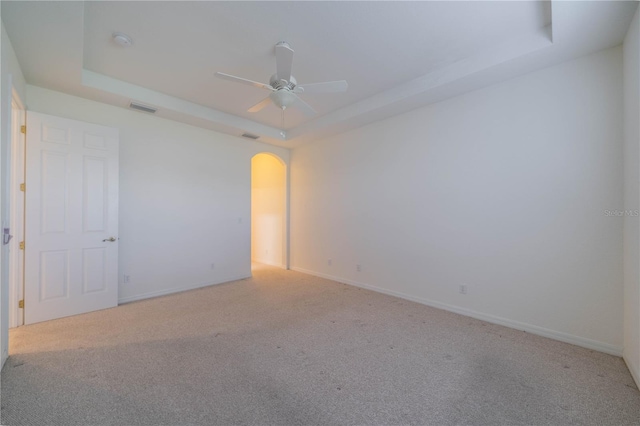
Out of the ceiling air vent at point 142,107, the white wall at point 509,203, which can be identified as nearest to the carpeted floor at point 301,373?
the white wall at point 509,203

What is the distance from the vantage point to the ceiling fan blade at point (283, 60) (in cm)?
212

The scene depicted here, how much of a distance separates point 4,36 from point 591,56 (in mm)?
5170

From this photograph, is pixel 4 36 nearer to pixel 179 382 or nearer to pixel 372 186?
pixel 179 382

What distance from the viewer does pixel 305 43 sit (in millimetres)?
2631

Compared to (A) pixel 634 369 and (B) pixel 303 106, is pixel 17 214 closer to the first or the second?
(B) pixel 303 106

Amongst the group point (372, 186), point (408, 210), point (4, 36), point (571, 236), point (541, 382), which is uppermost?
point (4, 36)

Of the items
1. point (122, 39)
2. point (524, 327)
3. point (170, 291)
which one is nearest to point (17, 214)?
point (170, 291)

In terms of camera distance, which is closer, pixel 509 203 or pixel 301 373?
pixel 301 373

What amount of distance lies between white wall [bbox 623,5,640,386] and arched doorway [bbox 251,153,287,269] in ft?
16.3

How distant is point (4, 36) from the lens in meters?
2.15

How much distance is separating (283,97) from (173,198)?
8.73ft

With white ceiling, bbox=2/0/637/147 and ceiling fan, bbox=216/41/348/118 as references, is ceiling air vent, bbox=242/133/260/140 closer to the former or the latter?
white ceiling, bbox=2/0/637/147

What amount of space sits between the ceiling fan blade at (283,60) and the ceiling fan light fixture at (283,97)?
16cm

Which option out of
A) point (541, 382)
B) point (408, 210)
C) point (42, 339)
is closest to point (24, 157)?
point (42, 339)
